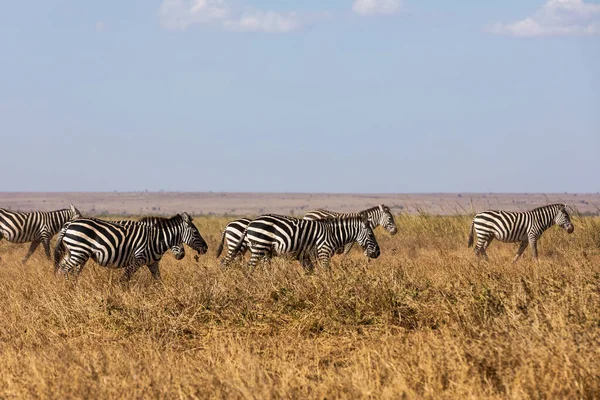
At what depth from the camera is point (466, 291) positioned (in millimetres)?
8438

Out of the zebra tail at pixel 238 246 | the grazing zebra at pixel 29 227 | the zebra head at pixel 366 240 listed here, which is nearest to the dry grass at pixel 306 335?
the zebra tail at pixel 238 246

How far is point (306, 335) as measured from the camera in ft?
27.7

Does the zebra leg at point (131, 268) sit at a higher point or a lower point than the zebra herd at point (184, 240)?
lower

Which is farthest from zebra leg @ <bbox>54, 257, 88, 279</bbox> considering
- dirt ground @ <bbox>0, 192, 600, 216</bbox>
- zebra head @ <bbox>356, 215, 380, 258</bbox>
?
dirt ground @ <bbox>0, 192, 600, 216</bbox>

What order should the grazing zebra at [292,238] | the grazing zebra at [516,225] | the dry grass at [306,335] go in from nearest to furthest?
the dry grass at [306,335]
the grazing zebra at [292,238]
the grazing zebra at [516,225]

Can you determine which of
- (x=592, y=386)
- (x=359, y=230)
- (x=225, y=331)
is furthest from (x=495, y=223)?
(x=592, y=386)

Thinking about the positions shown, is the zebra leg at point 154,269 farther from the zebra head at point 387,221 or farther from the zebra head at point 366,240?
the zebra head at point 387,221

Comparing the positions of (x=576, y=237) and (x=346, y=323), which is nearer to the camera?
(x=346, y=323)

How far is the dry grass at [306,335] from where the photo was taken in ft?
20.0

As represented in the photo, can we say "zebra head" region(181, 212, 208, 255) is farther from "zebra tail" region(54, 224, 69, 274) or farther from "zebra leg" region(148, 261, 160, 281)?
"zebra tail" region(54, 224, 69, 274)

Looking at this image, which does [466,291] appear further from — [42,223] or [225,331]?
[42,223]

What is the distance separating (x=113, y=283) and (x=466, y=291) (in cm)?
488

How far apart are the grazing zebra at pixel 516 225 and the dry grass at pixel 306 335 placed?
26.2 feet

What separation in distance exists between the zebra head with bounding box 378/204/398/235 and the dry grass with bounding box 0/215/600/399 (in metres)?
7.87
